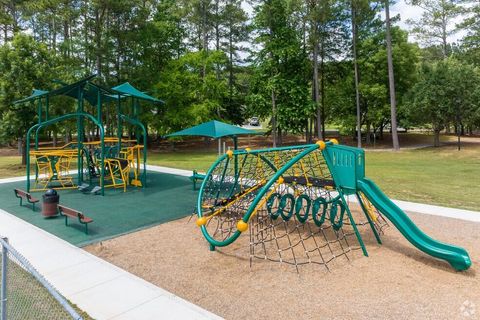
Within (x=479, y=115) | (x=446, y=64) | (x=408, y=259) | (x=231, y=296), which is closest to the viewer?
(x=231, y=296)

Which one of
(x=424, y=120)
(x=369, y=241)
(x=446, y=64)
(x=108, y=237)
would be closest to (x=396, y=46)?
(x=446, y=64)

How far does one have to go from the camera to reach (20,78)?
17547 millimetres

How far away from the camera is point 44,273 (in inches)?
200

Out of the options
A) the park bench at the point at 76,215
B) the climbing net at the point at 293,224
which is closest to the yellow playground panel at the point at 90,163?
the park bench at the point at 76,215

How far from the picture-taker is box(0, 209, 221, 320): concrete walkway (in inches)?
155

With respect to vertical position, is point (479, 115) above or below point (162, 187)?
above

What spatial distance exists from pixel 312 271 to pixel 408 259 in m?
1.81

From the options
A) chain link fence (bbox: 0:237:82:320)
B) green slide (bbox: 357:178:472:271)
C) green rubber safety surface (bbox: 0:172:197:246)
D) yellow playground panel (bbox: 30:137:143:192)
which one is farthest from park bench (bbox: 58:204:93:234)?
green slide (bbox: 357:178:472:271)

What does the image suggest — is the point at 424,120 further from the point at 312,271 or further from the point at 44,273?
the point at 44,273

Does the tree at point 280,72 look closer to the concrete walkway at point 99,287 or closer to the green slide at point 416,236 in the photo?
the green slide at point 416,236

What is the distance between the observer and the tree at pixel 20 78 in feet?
56.2

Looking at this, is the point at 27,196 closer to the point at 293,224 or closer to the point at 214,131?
the point at 214,131

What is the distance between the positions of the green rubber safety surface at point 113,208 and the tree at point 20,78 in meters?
5.57

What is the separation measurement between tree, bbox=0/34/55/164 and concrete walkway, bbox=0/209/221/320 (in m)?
13.5
